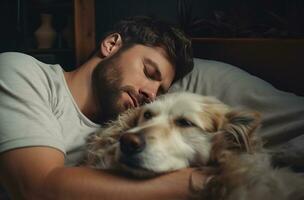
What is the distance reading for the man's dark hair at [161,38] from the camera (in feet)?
4.44

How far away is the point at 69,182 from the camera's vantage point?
916 mm

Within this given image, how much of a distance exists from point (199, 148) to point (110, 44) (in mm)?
575

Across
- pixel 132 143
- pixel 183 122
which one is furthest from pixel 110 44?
pixel 132 143

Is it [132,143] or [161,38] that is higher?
[161,38]

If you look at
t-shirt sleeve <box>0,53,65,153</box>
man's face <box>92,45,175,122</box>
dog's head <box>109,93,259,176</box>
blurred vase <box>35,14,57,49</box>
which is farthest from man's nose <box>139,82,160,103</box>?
blurred vase <box>35,14,57,49</box>

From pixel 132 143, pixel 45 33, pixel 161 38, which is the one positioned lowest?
pixel 45 33

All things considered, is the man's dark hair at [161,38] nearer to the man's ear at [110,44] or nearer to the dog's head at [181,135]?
the man's ear at [110,44]

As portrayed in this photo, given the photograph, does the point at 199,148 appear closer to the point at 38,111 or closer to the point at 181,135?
the point at 181,135

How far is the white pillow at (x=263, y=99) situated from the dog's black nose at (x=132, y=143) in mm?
349

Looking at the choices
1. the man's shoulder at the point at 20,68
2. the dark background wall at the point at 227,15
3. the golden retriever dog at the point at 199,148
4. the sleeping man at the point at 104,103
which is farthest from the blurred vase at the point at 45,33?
the golden retriever dog at the point at 199,148

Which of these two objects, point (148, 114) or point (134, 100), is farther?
point (134, 100)

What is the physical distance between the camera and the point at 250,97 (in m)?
1.19

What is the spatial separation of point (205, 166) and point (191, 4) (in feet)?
2.17

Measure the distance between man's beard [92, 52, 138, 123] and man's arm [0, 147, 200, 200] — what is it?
335mm
